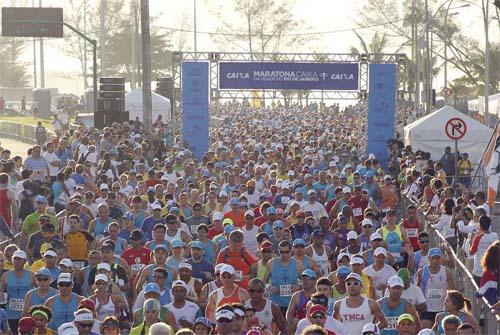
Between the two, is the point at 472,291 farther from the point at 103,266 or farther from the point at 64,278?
the point at 64,278

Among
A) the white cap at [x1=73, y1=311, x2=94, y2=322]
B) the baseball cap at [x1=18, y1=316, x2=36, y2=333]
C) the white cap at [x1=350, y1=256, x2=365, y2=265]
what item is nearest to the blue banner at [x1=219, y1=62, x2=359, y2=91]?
the white cap at [x1=350, y1=256, x2=365, y2=265]

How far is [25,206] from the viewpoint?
2200 centimetres

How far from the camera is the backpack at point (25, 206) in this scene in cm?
2191

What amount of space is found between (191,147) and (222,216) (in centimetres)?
2068

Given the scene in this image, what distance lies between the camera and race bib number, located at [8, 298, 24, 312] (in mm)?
13945

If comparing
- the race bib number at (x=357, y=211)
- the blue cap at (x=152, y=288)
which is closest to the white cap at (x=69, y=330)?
the blue cap at (x=152, y=288)

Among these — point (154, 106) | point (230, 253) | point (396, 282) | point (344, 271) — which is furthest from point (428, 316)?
point (154, 106)

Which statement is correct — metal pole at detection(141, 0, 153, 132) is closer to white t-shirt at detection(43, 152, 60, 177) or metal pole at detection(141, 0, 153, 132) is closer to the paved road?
white t-shirt at detection(43, 152, 60, 177)

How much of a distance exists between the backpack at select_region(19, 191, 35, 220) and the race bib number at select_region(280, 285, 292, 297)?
26.8 feet

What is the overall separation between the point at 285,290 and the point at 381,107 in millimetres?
25686

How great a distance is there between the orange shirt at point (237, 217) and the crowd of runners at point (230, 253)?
0.8 inches

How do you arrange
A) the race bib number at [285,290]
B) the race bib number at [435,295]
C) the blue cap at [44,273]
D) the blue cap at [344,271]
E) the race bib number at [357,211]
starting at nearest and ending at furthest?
the blue cap at [44,273], the blue cap at [344,271], the race bib number at [435,295], the race bib number at [285,290], the race bib number at [357,211]

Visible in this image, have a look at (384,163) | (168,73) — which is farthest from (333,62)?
(168,73)

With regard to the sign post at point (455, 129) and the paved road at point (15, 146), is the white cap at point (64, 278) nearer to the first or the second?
the sign post at point (455, 129)
